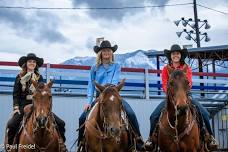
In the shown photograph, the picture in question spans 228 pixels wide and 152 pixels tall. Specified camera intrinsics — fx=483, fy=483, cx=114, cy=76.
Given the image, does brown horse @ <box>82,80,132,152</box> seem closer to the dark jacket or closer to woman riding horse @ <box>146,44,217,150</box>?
woman riding horse @ <box>146,44,217,150</box>

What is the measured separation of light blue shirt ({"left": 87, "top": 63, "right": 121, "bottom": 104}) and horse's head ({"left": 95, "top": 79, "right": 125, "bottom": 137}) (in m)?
1.27

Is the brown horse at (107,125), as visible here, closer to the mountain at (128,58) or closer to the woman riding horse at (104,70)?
the woman riding horse at (104,70)

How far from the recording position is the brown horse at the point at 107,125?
8.10 meters

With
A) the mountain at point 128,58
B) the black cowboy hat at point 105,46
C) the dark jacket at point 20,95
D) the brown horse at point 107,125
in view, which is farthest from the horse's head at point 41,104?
the mountain at point 128,58

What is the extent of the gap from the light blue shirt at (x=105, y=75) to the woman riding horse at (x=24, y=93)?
3.10ft

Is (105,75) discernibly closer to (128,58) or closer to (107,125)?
(107,125)

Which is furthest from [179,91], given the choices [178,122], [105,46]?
[105,46]

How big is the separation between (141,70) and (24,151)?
9139mm

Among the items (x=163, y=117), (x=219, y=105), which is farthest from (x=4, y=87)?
(x=219, y=105)

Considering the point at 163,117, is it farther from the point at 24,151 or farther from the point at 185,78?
the point at 24,151

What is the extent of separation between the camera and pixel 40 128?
877cm

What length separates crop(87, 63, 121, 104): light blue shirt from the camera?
32.6 ft

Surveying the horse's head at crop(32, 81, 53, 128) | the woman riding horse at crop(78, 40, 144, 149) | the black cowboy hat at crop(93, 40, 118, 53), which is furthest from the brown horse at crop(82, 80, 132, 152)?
the black cowboy hat at crop(93, 40, 118, 53)

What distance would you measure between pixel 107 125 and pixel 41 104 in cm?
126
